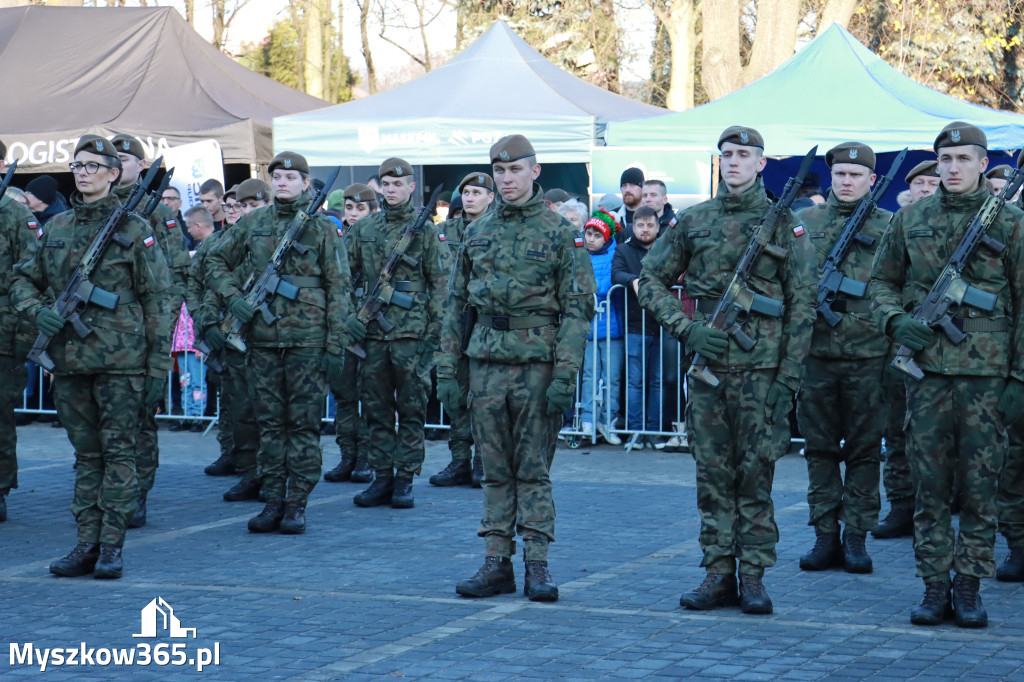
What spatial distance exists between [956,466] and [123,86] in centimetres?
1586

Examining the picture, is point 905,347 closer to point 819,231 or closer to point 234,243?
point 819,231

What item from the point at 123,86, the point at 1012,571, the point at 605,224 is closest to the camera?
the point at 1012,571

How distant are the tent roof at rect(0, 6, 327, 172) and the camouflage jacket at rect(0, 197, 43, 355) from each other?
9253 millimetres

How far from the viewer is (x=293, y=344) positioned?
906 cm

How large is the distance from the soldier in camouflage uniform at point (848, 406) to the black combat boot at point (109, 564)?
12.2 feet

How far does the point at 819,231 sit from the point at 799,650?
9.58 ft

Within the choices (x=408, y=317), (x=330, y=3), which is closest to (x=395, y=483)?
(x=408, y=317)

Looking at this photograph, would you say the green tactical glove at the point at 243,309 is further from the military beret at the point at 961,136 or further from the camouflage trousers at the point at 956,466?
the military beret at the point at 961,136

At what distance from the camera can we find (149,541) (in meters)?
8.72

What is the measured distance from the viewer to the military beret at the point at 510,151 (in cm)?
713

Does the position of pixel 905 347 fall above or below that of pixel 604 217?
below

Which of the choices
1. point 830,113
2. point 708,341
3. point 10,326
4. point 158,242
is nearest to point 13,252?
point 10,326

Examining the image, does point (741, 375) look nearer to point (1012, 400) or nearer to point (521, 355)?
point (521, 355)

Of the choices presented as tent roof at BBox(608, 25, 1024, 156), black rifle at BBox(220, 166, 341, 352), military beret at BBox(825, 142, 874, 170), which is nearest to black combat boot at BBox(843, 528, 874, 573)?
military beret at BBox(825, 142, 874, 170)
